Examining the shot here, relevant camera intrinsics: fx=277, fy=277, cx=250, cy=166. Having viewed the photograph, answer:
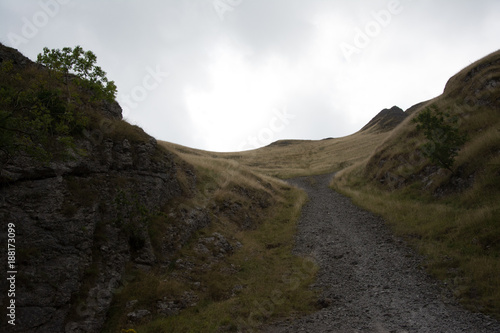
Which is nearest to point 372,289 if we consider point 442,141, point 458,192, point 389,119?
point 458,192

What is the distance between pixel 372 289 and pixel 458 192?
10.2 meters

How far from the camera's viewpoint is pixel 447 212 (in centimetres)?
1466

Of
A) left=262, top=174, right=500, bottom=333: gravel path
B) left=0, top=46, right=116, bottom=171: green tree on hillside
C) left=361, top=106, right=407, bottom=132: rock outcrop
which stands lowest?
left=262, top=174, right=500, bottom=333: gravel path

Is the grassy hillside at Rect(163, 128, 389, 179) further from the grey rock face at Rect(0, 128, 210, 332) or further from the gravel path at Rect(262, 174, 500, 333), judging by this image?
the grey rock face at Rect(0, 128, 210, 332)

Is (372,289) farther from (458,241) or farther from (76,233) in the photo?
(76,233)

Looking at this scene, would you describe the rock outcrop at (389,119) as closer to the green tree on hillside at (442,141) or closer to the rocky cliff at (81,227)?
the green tree on hillside at (442,141)

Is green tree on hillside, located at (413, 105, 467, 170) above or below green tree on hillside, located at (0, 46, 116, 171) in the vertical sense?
below

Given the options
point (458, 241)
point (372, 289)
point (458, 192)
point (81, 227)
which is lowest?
point (372, 289)

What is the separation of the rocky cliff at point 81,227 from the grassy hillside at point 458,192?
38.1 ft

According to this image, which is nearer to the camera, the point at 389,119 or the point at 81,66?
the point at 81,66

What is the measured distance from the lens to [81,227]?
1023 cm

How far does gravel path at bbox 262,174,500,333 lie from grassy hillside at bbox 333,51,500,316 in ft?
2.34

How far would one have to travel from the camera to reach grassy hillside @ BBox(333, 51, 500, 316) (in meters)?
10.1

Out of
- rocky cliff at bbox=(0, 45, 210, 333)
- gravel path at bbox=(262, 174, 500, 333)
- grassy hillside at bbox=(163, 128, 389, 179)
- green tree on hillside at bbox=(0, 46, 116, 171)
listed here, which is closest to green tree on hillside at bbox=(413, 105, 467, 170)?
gravel path at bbox=(262, 174, 500, 333)
